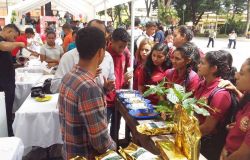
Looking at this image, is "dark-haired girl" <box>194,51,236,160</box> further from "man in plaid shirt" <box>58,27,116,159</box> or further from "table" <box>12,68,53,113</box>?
"table" <box>12,68,53,113</box>

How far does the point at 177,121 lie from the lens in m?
1.63

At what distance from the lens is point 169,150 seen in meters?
1.58

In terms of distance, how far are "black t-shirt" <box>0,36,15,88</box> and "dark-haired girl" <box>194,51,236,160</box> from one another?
8.17ft

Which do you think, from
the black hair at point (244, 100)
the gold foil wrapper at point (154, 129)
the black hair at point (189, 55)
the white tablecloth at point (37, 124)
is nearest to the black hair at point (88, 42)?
the gold foil wrapper at point (154, 129)

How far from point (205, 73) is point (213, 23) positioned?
41306 millimetres

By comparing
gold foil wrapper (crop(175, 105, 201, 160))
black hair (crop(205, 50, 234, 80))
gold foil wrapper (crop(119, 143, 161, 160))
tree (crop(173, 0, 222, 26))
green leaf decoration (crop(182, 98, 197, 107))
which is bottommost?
gold foil wrapper (crop(119, 143, 161, 160))

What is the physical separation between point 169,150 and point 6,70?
9.09 feet

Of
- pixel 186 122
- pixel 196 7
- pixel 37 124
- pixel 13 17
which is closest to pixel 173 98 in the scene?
pixel 186 122

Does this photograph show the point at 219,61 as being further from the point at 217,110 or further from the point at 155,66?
the point at 155,66

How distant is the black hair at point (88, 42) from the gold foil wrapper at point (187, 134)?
22.4 inches

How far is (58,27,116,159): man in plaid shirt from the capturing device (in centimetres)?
147

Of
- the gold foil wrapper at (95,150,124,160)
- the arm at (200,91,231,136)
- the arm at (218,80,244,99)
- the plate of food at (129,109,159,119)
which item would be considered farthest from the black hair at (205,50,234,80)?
the gold foil wrapper at (95,150,124,160)

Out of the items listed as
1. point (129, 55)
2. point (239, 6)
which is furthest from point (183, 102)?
point (239, 6)

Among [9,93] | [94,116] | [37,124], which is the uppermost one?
[94,116]
